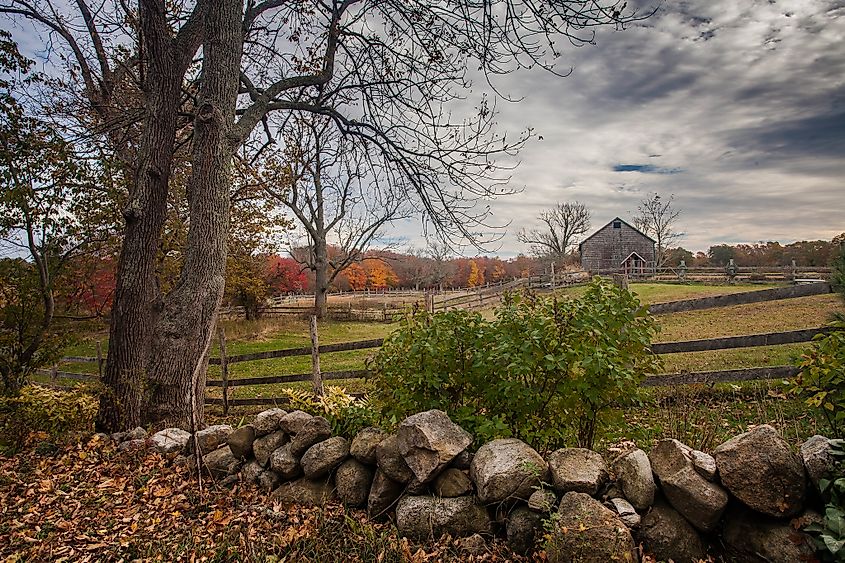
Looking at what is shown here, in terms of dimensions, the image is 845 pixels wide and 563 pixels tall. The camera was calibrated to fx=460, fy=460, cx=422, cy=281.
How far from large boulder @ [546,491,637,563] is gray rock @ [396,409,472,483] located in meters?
0.77

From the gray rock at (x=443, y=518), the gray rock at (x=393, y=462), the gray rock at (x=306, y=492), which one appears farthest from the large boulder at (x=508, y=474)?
the gray rock at (x=306, y=492)

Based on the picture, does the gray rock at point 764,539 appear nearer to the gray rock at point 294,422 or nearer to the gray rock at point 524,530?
the gray rock at point 524,530

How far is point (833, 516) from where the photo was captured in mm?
2086

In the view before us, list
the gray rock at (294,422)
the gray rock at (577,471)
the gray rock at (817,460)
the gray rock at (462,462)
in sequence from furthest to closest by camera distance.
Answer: the gray rock at (294,422) < the gray rock at (462,462) < the gray rock at (577,471) < the gray rock at (817,460)

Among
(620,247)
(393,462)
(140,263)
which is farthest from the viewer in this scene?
(620,247)

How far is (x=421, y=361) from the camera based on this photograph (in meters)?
3.45

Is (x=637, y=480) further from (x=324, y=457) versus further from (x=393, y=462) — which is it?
(x=324, y=457)

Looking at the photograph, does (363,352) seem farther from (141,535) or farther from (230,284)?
(141,535)

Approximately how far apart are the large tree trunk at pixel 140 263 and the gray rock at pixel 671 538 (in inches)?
202

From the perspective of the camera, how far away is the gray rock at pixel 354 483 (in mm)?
3410

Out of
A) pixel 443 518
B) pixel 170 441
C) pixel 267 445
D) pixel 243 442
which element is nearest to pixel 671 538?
pixel 443 518

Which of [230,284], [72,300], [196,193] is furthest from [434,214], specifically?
[230,284]

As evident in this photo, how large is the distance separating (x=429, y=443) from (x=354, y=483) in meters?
0.83

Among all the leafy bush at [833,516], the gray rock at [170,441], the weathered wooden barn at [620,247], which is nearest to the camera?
the leafy bush at [833,516]
